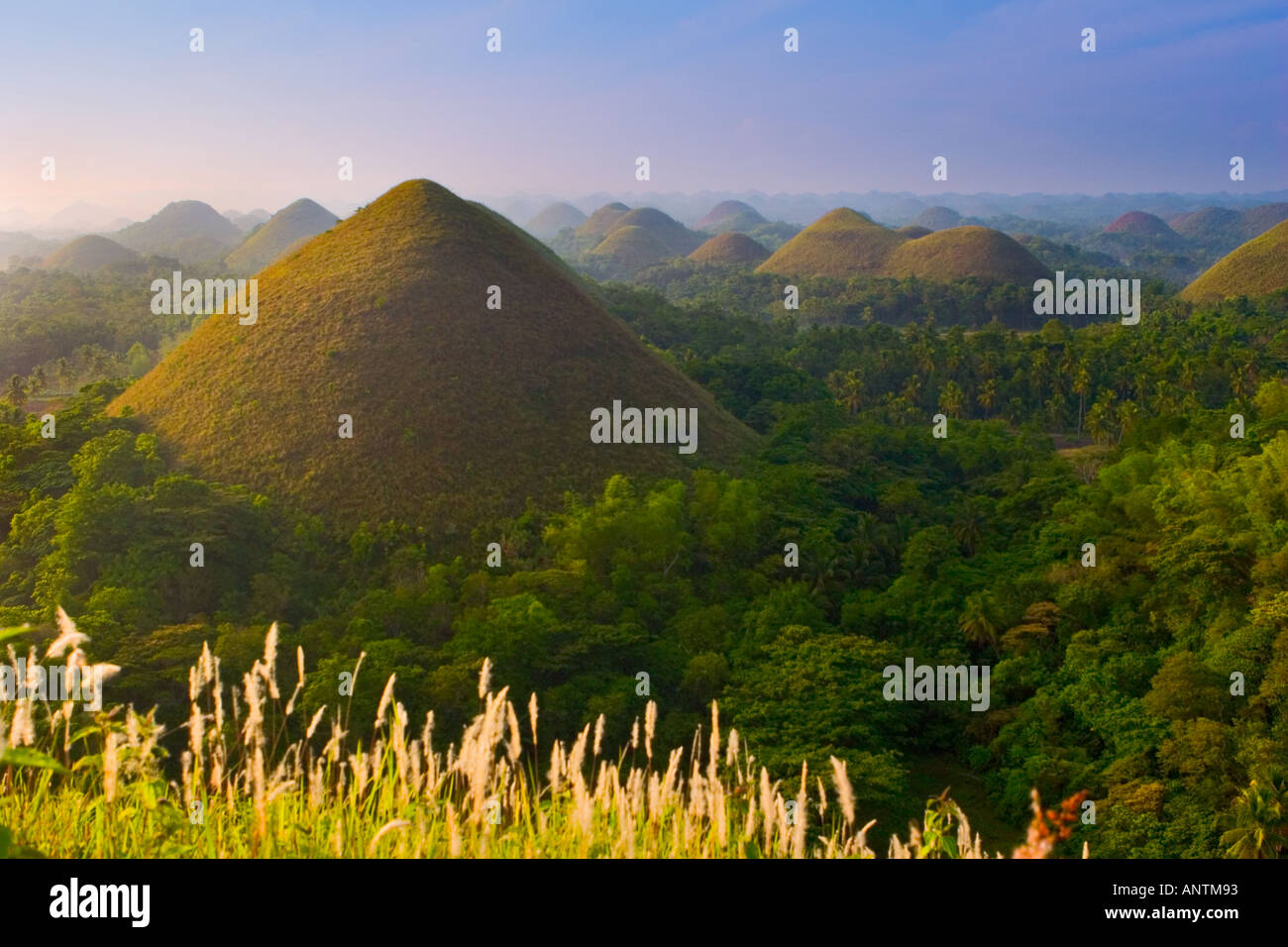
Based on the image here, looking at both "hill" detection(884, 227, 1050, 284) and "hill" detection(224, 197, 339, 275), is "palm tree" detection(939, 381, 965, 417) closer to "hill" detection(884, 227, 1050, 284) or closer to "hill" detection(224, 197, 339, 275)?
"hill" detection(884, 227, 1050, 284)

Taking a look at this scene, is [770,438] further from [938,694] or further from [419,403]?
[938,694]

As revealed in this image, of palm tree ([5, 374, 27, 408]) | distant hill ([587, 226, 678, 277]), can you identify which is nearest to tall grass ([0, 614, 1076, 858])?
palm tree ([5, 374, 27, 408])

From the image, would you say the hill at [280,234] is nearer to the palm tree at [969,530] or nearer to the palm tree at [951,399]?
the palm tree at [951,399]

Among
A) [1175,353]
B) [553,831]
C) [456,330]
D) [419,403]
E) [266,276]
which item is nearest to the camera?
[553,831]

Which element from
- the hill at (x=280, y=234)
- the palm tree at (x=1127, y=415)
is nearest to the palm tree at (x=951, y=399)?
the palm tree at (x=1127, y=415)

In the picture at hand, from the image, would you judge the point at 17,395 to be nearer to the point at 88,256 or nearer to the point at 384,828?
the point at 384,828

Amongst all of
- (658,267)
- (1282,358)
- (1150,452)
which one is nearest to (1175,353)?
(1282,358)
